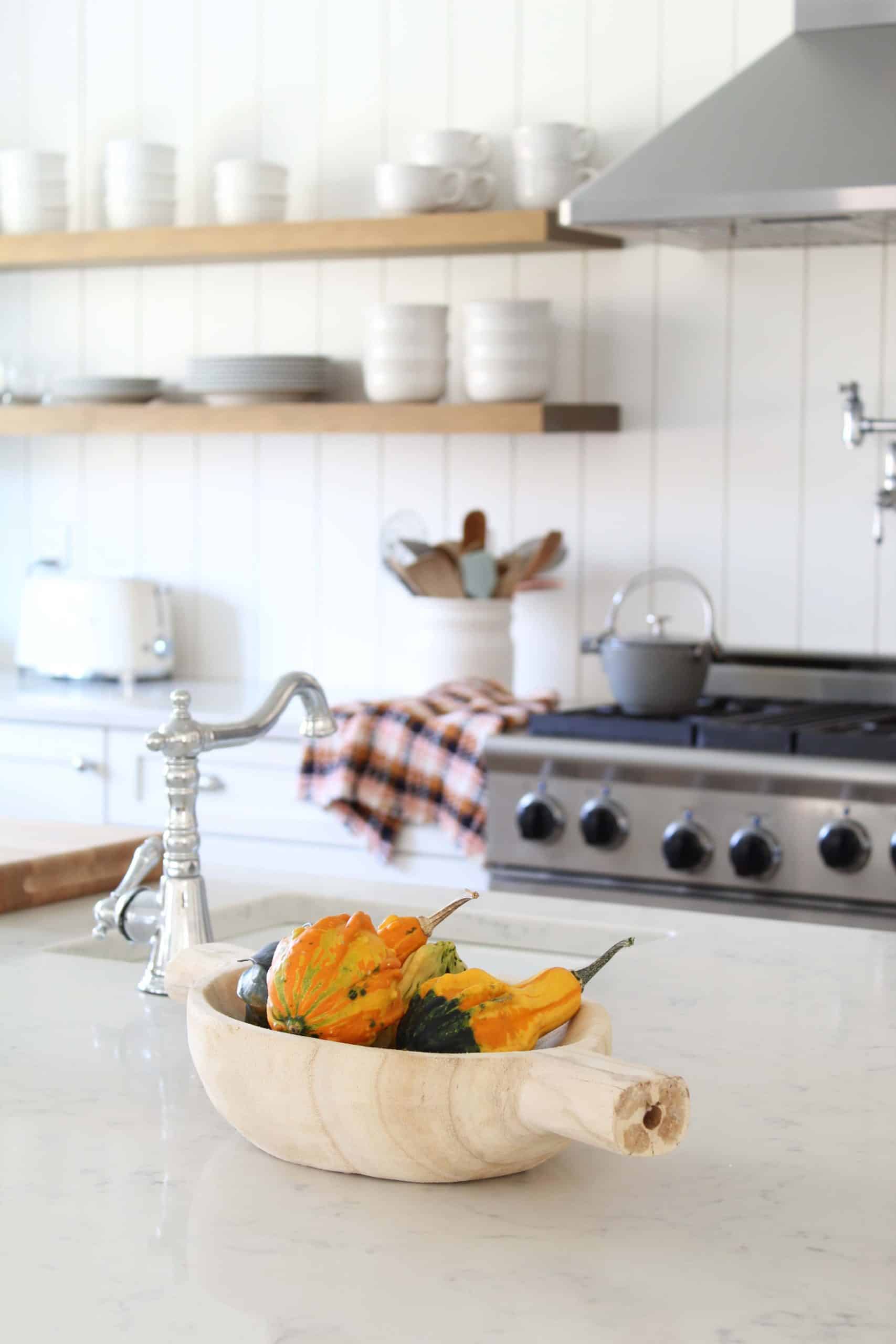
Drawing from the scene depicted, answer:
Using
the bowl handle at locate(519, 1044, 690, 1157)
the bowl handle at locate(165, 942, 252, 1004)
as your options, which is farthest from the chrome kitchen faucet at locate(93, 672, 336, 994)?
the bowl handle at locate(519, 1044, 690, 1157)

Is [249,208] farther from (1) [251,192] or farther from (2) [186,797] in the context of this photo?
(2) [186,797]

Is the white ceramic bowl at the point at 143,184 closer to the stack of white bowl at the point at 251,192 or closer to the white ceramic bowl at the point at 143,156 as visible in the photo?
the white ceramic bowl at the point at 143,156

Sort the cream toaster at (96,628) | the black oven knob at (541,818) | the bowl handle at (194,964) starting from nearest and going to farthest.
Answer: the bowl handle at (194,964)
the black oven knob at (541,818)
the cream toaster at (96,628)

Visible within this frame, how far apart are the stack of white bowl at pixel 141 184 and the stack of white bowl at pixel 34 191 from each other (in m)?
0.15

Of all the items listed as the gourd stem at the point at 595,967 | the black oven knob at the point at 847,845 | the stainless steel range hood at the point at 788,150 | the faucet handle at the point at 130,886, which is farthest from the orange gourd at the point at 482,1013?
the stainless steel range hood at the point at 788,150

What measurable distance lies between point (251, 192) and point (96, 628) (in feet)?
2.99

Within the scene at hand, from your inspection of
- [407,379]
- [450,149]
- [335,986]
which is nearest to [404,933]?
[335,986]

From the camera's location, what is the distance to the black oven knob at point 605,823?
8.88 ft

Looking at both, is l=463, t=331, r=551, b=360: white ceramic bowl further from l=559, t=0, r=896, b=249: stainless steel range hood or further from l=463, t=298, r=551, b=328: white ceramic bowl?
l=559, t=0, r=896, b=249: stainless steel range hood

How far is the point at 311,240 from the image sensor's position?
3422 mm

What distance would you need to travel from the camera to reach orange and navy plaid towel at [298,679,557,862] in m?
2.87

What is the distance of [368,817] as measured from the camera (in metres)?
2.95

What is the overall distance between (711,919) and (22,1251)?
95 cm

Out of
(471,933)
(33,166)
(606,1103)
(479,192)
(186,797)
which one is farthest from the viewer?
(33,166)
